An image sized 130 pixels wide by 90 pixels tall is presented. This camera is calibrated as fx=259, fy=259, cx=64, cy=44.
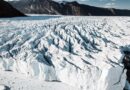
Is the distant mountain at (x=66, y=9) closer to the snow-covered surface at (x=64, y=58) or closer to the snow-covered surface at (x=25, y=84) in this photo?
the snow-covered surface at (x=64, y=58)

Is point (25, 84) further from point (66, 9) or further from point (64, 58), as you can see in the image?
point (66, 9)

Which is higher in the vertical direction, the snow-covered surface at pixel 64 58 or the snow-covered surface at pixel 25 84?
the snow-covered surface at pixel 64 58

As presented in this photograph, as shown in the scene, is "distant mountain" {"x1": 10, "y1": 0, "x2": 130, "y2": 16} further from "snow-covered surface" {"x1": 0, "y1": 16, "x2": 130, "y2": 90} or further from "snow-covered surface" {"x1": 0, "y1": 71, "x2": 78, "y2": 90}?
"snow-covered surface" {"x1": 0, "y1": 71, "x2": 78, "y2": 90}

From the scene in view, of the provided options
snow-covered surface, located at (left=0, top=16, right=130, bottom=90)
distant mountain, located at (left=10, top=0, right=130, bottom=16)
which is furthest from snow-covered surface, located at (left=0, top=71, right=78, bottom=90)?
distant mountain, located at (left=10, top=0, right=130, bottom=16)

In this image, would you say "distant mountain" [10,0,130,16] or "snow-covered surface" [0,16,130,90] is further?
"distant mountain" [10,0,130,16]

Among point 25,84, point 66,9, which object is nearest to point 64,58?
point 25,84

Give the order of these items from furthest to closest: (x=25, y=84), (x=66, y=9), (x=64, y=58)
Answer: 1. (x=66, y=9)
2. (x=64, y=58)
3. (x=25, y=84)

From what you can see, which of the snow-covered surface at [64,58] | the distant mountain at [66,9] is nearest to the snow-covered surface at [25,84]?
the snow-covered surface at [64,58]

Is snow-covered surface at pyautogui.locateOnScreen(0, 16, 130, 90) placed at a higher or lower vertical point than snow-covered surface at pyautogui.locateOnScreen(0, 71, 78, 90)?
higher

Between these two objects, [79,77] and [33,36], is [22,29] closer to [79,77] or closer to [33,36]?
[33,36]
